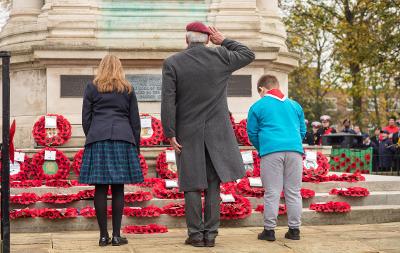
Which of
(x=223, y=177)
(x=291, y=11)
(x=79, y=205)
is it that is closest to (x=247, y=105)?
(x=79, y=205)

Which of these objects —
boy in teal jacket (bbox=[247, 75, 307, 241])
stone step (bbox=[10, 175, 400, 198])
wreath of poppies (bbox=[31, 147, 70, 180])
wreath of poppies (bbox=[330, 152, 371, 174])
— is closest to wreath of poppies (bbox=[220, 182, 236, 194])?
stone step (bbox=[10, 175, 400, 198])

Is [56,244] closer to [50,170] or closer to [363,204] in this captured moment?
[50,170]

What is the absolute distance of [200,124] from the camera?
8719 millimetres

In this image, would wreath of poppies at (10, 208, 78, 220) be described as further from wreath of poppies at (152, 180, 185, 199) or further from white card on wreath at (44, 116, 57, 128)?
white card on wreath at (44, 116, 57, 128)

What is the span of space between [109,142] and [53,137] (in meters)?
4.17

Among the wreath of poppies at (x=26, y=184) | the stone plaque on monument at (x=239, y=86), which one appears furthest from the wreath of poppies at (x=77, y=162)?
the stone plaque on monument at (x=239, y=86)

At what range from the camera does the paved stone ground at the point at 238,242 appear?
849cm

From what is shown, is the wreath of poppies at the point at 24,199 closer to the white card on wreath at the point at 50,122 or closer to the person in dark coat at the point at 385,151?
the white card on wreath at the point at 50,122

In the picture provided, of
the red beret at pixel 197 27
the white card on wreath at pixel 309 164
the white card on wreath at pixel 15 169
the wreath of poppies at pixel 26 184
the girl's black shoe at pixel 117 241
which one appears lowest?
the girl's black shoe at pixel 117 241

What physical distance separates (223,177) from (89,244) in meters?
1.59

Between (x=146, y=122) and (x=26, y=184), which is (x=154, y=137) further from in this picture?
(x=26, y=184)

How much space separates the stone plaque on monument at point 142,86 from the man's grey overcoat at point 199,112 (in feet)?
16.1

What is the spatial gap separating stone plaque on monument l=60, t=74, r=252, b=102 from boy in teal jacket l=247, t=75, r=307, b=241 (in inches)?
180

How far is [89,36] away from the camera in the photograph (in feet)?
45.6
